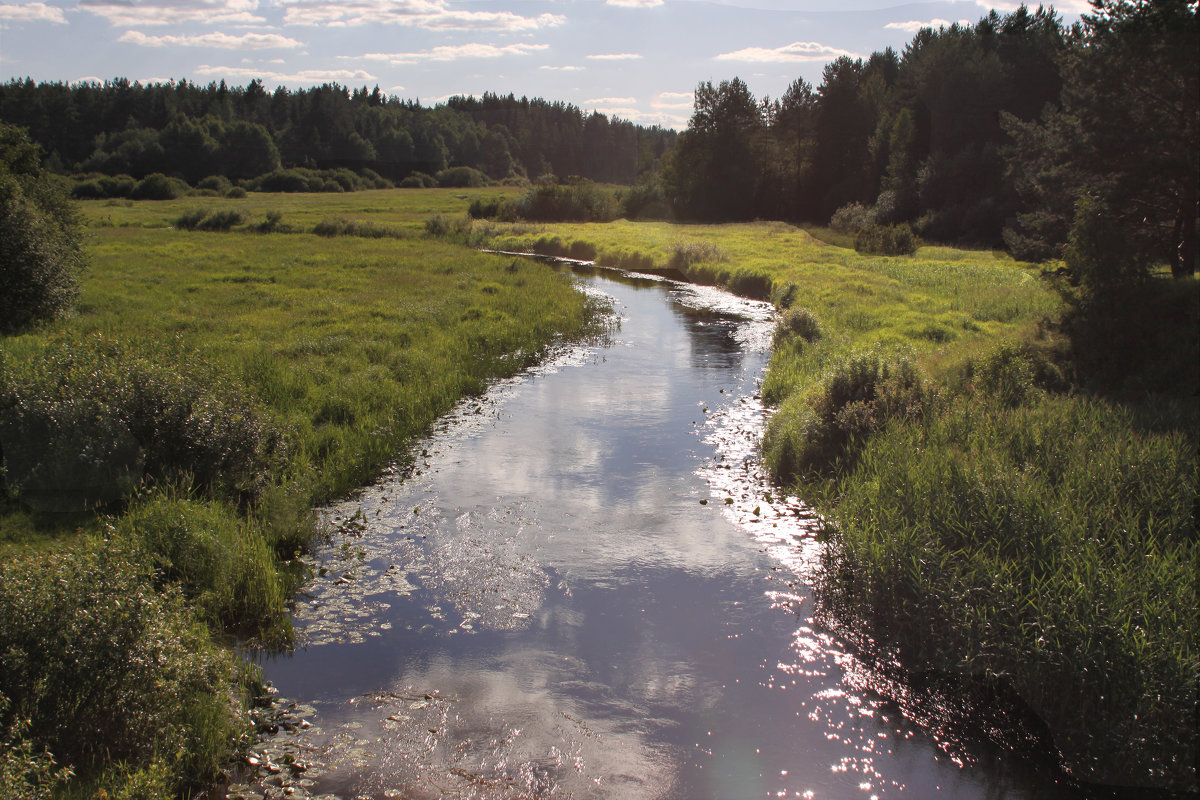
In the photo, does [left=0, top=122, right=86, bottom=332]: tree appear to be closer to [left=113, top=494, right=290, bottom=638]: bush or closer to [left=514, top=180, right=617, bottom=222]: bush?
[left=113, top=494, right=290, bottom=638]: bush

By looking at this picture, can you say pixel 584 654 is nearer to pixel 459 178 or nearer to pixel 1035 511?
pixel 1035 511

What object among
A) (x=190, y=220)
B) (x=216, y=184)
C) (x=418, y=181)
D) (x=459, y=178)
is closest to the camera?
(x=190, y=220)

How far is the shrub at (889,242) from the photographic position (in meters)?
45.9

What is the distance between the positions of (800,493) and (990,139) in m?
56.7

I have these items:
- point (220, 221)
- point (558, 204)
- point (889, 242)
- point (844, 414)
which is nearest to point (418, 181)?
point (558, 204)

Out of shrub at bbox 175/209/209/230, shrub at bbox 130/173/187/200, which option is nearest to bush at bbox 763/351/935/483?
shrub at bbox 175/209/209/230

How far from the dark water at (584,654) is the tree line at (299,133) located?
351ft

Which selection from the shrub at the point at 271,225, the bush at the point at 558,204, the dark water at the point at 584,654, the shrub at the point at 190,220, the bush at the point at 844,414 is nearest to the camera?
the dark water at the point at 584,654

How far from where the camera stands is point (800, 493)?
13.0m

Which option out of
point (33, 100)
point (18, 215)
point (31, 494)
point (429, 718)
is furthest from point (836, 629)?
point (33, 100)

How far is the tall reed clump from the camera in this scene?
22.2ft

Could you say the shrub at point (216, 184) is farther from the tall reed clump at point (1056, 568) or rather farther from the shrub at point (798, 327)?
the tall reed clump at point (1056, 568)

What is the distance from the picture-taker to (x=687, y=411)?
1831 cm

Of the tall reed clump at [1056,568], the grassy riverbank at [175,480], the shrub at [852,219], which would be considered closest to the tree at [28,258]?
the grassy riverbank at [175,480]
